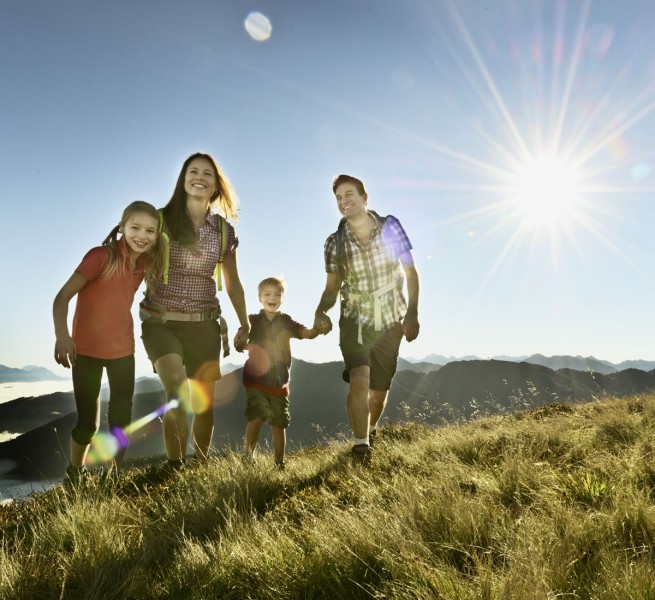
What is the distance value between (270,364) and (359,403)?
3.76 feet

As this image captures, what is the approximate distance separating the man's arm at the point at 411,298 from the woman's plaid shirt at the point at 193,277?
2151 mm

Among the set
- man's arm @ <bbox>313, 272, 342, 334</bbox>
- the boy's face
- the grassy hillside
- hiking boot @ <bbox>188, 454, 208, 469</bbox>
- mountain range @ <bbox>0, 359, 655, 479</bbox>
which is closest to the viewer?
the grassy hillside

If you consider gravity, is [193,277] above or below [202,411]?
above

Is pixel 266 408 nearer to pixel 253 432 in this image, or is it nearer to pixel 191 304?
pixel 253 432

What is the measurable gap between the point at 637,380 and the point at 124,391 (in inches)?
4586

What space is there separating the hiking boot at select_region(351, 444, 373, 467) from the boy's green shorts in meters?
0.89

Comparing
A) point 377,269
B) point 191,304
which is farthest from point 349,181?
point 191,304

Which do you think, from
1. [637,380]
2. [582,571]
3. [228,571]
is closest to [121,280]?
[228,571]

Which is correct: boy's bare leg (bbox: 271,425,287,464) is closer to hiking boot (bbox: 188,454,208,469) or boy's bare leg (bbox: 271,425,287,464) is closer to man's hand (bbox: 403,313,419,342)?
hiking boot (bbox: 188,454,208,469)

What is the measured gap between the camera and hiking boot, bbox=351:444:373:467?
15.1 feet

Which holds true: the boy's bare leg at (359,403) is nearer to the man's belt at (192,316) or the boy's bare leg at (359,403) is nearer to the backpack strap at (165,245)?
the man's belt at (192,316)

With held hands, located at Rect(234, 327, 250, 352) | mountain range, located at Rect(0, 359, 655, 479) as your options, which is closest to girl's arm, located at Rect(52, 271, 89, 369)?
held hands, located at Rect(234, 327, 250, 352)

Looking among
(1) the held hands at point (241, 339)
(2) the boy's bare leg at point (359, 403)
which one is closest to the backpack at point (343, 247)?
(2) the boy's bare leg at point (359, 403)

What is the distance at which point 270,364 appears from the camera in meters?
5.27
